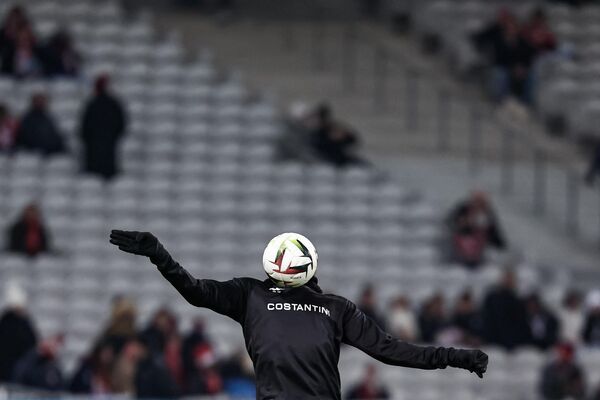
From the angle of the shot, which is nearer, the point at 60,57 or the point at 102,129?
the point at 102,129

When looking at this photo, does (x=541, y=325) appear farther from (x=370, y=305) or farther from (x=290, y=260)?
(x=290, y=260)

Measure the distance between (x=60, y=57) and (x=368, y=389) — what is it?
21.0 feet

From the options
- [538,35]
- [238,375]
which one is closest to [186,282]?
[238,375]

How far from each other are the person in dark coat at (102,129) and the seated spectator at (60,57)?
0.92m

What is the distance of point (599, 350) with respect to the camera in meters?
19.8

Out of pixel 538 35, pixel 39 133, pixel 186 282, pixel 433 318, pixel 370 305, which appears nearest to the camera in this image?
pixel 186 282

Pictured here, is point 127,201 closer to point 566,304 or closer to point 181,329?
point 181,329

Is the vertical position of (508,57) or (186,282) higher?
(508,57)

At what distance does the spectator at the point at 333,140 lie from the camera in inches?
882

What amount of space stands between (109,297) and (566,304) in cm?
468

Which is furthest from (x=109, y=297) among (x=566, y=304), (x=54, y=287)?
(x=566, y=304)

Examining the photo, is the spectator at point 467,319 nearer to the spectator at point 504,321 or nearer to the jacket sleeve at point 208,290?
the spectator at point 504,321

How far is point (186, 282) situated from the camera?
8562 millimetres

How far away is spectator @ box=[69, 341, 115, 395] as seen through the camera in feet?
57.5
